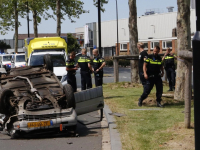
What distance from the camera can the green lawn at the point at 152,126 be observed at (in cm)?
734

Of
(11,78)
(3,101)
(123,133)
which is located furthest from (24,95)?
(123,133)

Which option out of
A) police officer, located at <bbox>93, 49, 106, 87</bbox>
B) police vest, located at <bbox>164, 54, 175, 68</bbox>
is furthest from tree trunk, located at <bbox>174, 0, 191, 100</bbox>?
police vest, located at <bbox>164, 54, 175, 68</bbox>

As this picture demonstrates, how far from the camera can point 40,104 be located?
351 inches

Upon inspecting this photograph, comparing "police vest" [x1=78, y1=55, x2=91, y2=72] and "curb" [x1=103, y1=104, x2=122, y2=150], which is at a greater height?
"police vest" [x1=78, y1=55, x2=91, y2=72]

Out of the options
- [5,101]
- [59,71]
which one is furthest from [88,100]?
[59,71]

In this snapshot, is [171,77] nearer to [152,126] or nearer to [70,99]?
[152,126]

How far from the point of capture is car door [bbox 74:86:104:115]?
9638mm

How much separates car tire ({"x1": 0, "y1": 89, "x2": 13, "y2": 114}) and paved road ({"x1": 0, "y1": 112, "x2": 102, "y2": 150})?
601mm

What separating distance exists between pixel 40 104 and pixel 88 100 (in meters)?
1.29

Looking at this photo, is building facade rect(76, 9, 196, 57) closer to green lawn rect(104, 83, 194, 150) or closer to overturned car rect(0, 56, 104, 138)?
green lawn rect(104, 83, 194, 150)

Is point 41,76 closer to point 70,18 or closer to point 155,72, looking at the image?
point 155,72

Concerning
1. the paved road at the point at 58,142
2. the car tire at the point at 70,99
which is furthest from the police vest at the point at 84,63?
the car tire at the point at 70,99

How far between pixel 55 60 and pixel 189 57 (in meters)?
13.4

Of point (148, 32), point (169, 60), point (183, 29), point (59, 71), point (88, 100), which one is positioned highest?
point (148, 32)
